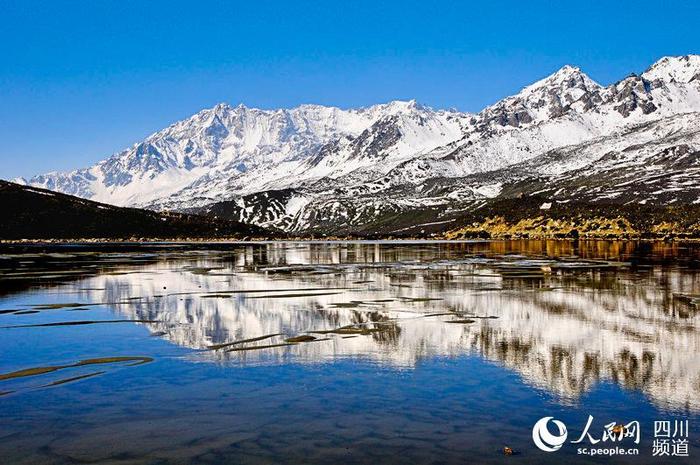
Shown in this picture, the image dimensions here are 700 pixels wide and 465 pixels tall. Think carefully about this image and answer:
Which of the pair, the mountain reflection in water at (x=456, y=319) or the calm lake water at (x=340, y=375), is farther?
the mountain reflection in water at (x=456, y=319)

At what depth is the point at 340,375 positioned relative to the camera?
23547 millimetres

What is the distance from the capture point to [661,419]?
18.2 m

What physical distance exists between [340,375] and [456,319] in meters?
13.7

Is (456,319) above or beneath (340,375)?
above

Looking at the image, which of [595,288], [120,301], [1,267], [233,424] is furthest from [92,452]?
[1,267]

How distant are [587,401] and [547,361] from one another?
5.15m

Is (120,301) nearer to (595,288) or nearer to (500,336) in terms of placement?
(500,336)

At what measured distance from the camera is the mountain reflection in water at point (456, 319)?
24781mm

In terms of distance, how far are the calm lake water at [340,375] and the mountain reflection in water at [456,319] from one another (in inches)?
5.7

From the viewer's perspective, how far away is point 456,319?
35844mm

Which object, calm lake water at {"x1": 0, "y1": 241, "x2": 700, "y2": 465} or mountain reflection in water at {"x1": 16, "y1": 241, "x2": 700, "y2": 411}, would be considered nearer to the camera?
calm lake water at {"x1": 0, "y1": 241, "x2": 700, "y2": 465}

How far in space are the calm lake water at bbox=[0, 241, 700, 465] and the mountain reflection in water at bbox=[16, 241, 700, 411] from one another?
0.15 m

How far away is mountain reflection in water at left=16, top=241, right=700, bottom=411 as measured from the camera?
81.3 feet

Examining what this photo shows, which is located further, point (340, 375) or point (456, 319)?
point (456, 319)
